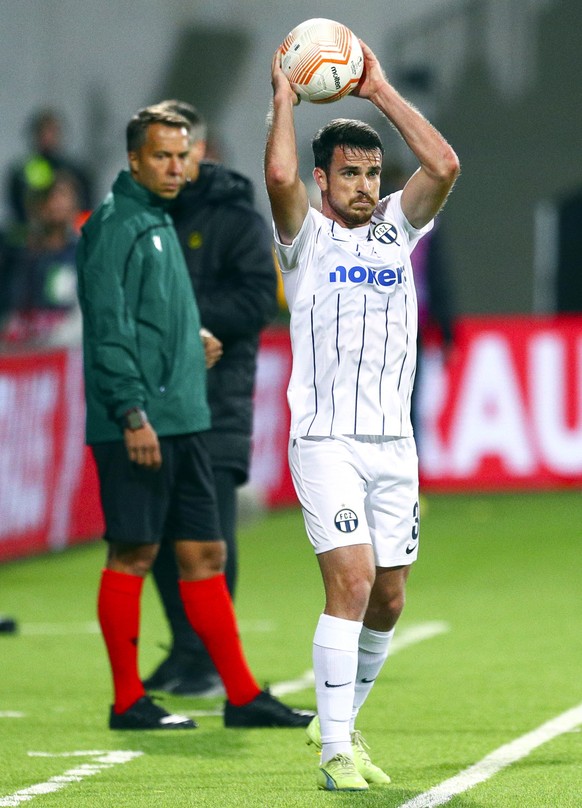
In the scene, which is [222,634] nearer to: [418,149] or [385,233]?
[385,233]

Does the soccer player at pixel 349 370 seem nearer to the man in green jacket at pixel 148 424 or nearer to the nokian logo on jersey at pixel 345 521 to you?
the nokian logo on jersey at pixel 345 521

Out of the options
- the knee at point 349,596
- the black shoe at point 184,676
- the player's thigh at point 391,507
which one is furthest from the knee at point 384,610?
the black shoe at point 184,676

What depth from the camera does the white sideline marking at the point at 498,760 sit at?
5500 mm

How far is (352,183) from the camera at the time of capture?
19.2ft

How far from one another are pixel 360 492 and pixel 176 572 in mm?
2153

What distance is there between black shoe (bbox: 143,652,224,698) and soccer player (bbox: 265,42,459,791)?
68.9 inches

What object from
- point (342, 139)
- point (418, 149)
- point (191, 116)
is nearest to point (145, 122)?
point (191, 116)

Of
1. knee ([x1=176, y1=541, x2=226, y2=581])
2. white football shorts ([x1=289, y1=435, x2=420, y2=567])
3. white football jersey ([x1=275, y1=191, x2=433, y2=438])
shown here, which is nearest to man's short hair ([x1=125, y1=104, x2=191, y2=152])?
white football jersey ([x1=275, y1=191, x2=433, y2=438])

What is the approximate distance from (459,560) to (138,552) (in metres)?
5.63

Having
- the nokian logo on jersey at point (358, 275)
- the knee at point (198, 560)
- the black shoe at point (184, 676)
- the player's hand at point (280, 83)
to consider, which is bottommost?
the black shoe at point (184, 676)

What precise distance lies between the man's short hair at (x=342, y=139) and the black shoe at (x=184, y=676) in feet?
8.39

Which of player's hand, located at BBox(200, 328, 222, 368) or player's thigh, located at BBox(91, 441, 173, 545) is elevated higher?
player's hand, located at BBox(200, 328, 222, 368)

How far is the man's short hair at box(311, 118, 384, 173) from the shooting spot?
19.1 feet

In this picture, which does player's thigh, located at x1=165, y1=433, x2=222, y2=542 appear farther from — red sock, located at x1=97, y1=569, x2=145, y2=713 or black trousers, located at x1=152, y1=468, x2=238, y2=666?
black trousers, located at x1=152, y1=468, x2=238, y2=666
